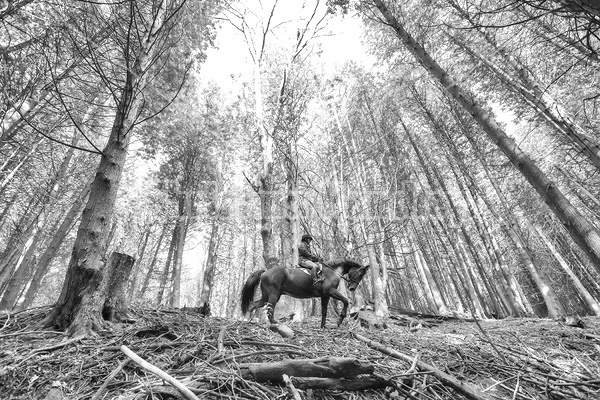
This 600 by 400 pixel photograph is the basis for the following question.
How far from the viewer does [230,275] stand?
24.7 meters

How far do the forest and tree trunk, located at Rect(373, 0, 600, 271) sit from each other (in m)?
0.03

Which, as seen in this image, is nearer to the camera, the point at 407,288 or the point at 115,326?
the point at 115,326

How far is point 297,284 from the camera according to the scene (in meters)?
6.20

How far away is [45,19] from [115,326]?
8.39 meters

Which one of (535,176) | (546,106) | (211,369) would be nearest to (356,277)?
(535,176)

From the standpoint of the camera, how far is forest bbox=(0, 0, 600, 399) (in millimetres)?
3387

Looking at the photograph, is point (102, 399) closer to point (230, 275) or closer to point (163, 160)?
point (163, 160)

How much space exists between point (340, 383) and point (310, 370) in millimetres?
221

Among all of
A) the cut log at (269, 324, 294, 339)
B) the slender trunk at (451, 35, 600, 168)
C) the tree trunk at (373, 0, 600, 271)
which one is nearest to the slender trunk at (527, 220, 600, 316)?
the slender trunk at (451, 35, 600, 168)

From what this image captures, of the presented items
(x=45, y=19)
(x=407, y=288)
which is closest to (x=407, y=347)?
(x=45, y=19)

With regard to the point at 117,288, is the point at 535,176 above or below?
above

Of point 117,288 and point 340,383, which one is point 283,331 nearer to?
point 340,383

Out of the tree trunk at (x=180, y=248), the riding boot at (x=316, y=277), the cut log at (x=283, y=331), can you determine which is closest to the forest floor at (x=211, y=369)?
the cut log at (x=283, y=331)

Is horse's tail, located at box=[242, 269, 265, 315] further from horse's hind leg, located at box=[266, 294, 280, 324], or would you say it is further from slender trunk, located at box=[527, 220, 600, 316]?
slender trunk, located at box=[527, 220, 600, 316]
